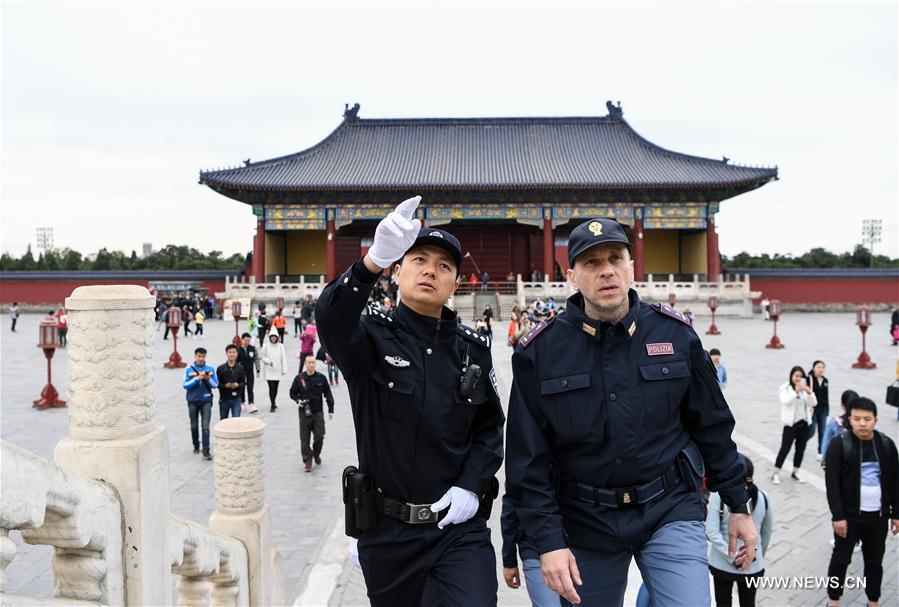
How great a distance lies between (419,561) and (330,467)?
5116mm

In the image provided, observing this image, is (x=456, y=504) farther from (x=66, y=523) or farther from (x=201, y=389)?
(x=201, y=389)

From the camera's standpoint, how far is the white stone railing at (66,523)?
164 cm

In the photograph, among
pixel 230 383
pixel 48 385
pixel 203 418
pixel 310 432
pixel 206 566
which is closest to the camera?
pixel 206 566

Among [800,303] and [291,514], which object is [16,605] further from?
[800,303]

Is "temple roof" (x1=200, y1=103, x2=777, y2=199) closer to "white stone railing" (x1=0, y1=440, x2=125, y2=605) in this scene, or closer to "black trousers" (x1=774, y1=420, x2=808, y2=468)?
"black trousers" (x1=774, y1=420, x2=808, y2=468)

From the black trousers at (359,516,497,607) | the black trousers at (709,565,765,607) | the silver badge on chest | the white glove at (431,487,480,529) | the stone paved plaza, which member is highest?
the silver badge on chest

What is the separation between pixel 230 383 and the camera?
7.80 meters

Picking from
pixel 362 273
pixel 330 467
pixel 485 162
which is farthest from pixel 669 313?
pixel 485 162

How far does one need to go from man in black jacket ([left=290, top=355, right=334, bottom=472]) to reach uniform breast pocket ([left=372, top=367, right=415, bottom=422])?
4805mm

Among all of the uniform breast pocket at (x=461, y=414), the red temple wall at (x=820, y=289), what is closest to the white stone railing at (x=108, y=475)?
the uniform breast pocket at (x=461, y=414)

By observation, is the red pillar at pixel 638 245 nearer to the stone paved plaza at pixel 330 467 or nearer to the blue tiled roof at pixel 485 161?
the blue tiled roof at pixel 485 161

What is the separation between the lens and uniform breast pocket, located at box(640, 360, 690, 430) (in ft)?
7.32

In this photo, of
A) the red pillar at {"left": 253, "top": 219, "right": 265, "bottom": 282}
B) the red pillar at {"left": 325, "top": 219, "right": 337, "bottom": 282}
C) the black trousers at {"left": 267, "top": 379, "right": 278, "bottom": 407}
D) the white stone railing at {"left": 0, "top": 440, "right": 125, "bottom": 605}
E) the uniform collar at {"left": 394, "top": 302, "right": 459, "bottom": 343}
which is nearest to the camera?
the white stone railing at {"left": 0, "top": 440, "right": 125, "bottom": 605}

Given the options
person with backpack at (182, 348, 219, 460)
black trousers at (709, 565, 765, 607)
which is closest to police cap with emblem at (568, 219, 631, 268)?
black trousers at (709, 565, 765, 607)
